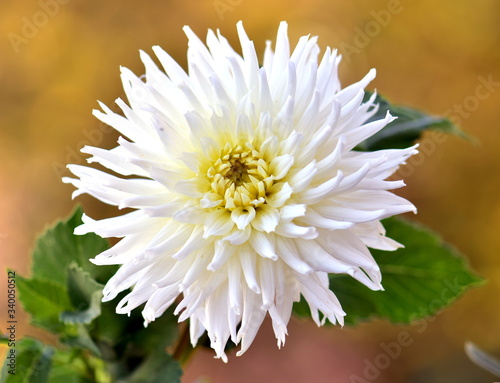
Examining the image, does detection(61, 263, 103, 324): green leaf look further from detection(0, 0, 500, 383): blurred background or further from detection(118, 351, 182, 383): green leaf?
detection(0, 0, 500, 383): blurred background

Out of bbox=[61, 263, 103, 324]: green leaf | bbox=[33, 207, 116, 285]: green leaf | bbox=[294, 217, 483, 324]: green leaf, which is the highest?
bbox=[33, 207, 116, 285]: green leaf

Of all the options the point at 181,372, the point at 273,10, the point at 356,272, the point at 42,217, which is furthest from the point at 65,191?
the point at 356,272

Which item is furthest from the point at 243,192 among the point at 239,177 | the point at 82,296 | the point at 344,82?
the point at 344,82

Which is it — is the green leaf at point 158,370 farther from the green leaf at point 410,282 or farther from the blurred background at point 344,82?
the blurred background at point 344,82

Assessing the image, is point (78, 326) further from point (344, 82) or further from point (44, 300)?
point (344, 82)

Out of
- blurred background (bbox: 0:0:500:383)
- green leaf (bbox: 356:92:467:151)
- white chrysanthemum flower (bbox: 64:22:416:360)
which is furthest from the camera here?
blurred background (bbox: 0:0:500:383)

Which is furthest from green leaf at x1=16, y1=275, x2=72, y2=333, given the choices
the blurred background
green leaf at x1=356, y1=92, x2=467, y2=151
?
the blurred background
